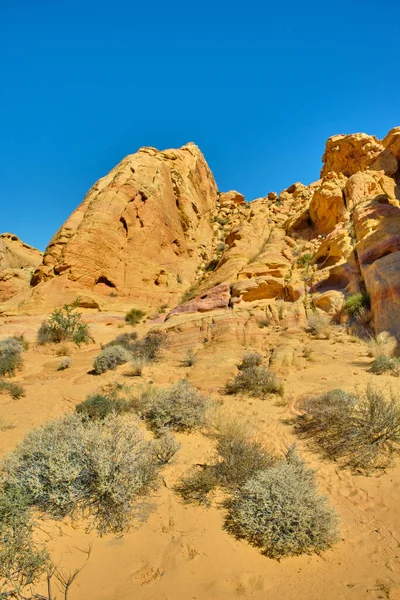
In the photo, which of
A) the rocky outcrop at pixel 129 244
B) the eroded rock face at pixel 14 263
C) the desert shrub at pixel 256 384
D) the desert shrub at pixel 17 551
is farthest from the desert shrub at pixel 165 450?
the eroded rock face at pixel 14 263

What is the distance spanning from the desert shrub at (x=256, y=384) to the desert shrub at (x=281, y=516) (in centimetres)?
351

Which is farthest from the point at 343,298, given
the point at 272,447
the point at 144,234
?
the point at 144,234

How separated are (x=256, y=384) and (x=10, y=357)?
808cm

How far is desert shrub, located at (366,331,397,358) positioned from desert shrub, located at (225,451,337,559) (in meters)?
5.92

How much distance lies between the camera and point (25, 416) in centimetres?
620

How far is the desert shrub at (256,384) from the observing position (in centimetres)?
702

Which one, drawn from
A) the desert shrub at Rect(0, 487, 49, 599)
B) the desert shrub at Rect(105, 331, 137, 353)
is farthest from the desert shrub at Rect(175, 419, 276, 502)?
the desert shrub at Rect(105, 331, 137, 353)

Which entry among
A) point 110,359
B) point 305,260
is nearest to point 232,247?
point 305,260

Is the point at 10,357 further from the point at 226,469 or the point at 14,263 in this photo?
the point at 14,263

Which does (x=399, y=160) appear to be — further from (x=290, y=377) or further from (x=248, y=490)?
(x=248, y=490)

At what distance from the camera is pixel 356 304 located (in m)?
11.0

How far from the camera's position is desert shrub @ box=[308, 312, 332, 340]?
1040cm

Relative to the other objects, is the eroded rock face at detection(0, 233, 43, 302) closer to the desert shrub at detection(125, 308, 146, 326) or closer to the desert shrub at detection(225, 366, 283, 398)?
the desert shrub at detection(125, 308, 146, 326)

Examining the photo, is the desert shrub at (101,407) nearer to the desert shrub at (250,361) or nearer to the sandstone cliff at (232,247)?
the desert shrub at (250,361)
